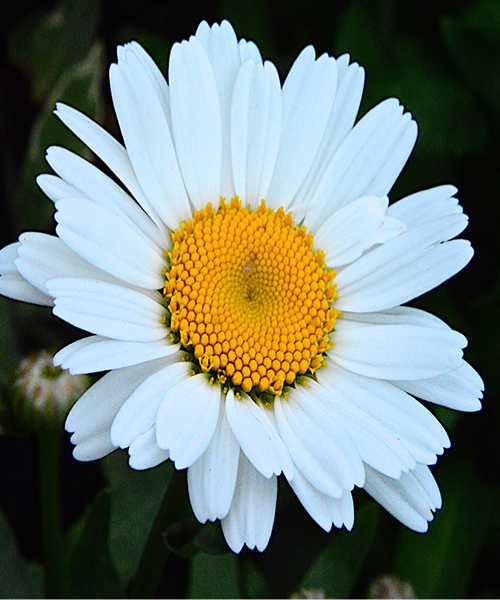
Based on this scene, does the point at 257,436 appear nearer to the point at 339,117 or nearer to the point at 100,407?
the point at 100,407

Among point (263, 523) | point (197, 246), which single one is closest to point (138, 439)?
point (263, 523)

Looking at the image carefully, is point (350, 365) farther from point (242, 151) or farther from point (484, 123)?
point (484, 123)

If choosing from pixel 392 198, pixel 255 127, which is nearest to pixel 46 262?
pixel 255 127

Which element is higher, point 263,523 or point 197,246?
point 197,246

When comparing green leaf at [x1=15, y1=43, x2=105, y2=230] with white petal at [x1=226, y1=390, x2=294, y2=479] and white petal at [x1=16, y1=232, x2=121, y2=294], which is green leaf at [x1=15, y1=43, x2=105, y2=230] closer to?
white petal at [x1=16, y1=232, x2=121, y2=294]

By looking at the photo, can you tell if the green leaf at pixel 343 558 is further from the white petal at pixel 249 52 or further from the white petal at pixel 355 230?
the white petal at pixel 249 52

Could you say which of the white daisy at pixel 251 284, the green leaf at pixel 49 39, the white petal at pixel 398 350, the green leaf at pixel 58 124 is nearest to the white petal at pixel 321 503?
the white daisy at pixel 251 284
